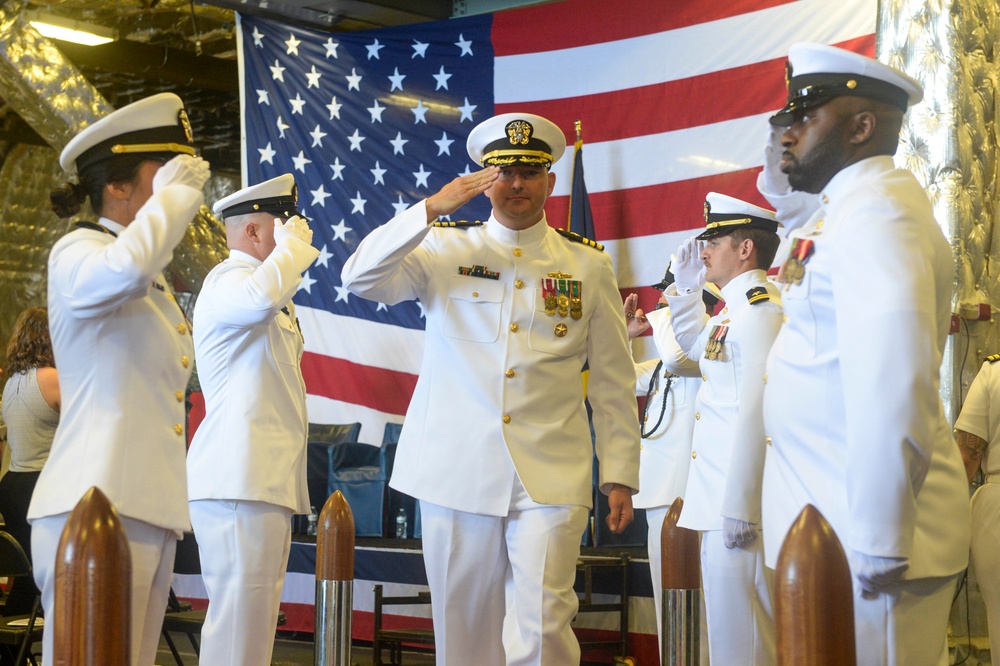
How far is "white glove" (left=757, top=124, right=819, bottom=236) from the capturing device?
90.7 inches

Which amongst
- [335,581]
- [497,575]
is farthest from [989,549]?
[335,581]

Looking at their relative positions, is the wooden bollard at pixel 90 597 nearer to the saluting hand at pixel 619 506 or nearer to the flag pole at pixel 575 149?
the saluting hand at pixel 619 506

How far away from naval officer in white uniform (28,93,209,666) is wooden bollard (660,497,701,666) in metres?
1.04

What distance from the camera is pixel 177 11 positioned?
912cm

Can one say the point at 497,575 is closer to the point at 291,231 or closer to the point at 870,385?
the point at 291,231

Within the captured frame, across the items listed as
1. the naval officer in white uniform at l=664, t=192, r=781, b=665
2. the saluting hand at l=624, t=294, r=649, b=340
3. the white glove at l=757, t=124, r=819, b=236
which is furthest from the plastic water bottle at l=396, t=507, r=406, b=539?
the white glove at l=757, t=124, r=819, b=236

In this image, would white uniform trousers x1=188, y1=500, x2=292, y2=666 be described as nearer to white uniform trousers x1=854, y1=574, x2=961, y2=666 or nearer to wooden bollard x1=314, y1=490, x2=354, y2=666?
wooden bollard x1=314, y1=490, x2=354, y2=666

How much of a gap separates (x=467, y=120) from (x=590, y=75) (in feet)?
3.02

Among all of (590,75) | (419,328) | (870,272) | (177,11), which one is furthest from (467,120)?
(870,272)

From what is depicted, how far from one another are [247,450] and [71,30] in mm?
7368

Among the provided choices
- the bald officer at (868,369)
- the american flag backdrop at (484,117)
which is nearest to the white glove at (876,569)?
the bald officer at (868,369)

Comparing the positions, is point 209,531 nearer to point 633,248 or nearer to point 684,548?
point 684,548

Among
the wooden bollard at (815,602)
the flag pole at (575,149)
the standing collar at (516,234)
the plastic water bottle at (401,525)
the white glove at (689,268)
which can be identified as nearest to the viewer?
the wooden bollard at (815,602)

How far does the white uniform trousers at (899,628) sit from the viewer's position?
1868 millimetres
